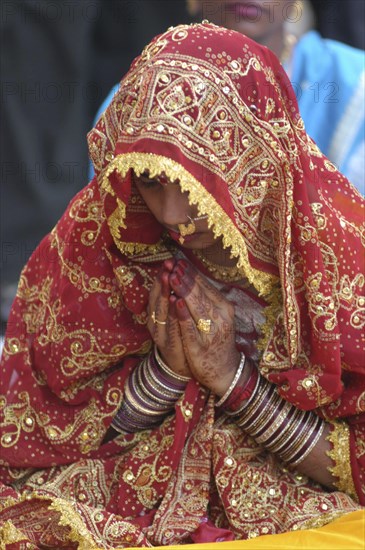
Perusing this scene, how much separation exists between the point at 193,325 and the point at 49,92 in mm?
3169

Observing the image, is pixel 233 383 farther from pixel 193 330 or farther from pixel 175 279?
pixel 175 279

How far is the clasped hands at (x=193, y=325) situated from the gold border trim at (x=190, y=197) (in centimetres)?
13

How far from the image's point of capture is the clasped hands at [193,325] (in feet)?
8.98

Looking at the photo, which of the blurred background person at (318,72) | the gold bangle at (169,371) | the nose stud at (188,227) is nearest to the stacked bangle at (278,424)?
the gold bangle at (169,371)

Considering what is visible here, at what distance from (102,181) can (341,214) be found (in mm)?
583

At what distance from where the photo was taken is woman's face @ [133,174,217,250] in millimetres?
2527

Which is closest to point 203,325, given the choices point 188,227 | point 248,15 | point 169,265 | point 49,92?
point 169,265

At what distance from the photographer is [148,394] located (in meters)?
2.86

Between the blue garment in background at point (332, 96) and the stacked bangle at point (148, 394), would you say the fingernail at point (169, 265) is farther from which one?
the blue garment in background at point (332, 96)

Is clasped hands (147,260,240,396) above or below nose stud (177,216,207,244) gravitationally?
below

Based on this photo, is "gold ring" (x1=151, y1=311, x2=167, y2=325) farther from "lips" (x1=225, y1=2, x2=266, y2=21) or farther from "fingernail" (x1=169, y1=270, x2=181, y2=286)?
"lips" (x1=225, y1=2, x2=266, y2=21)

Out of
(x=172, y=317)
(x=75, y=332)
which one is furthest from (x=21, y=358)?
(x=172, y=317)

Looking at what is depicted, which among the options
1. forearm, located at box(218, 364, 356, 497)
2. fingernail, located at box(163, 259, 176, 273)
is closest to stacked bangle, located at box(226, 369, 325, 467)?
forearm, located at box(218, 364, 356, 497)

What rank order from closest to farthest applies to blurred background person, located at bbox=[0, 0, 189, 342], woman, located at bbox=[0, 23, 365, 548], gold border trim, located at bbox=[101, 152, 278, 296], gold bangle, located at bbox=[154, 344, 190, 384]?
gold border trim, located at bbox=[101, 152, 278, 296] < woman, located at bbox=[0, 23, 365, 548] < gold bangle, located at bbox=[154, 344, 190, 384] < blurred background person, located at bbox=[0, 0, 189, 342]
